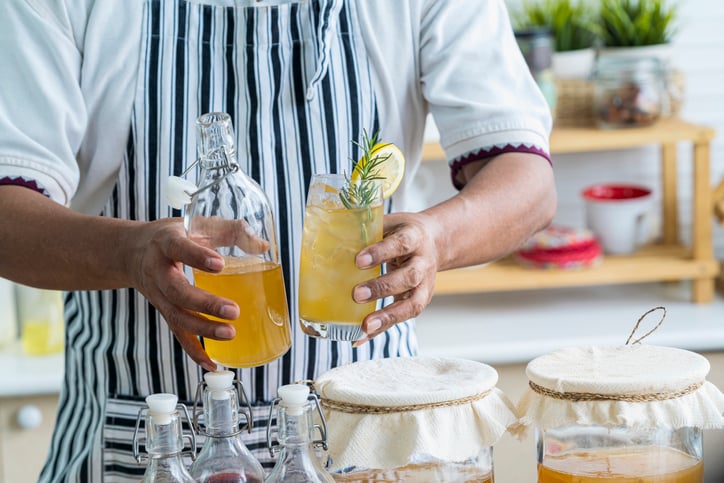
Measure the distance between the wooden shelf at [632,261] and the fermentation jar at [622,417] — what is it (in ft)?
5.83

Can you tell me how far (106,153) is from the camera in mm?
1462

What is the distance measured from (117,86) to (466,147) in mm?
501

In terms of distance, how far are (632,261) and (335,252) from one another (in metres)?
2.00

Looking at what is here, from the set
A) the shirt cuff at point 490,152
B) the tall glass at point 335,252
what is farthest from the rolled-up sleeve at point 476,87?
the tall glass at point 335,252

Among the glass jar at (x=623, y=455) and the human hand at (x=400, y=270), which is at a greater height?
the human hand at (x=400, y=270)

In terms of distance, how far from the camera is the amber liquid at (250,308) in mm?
1079

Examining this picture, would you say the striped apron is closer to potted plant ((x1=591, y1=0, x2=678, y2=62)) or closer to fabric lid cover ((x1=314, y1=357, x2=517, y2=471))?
fabric lid cover ((x1=314, y1=357, x2=517, y2=471))

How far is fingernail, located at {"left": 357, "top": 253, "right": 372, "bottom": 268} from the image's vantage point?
1.08 metres

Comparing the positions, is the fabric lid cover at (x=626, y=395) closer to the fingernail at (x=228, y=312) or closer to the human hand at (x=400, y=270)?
the human hand at (x=400, y=270)

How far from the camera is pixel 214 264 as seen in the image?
3.34ft

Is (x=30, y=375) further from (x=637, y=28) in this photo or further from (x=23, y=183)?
(x=637, y=28)

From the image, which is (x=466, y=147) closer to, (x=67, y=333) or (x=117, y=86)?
(x=117, y=86)

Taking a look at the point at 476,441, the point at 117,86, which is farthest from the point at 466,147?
the point at 476,441

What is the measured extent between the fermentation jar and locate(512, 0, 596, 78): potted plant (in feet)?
6.80
